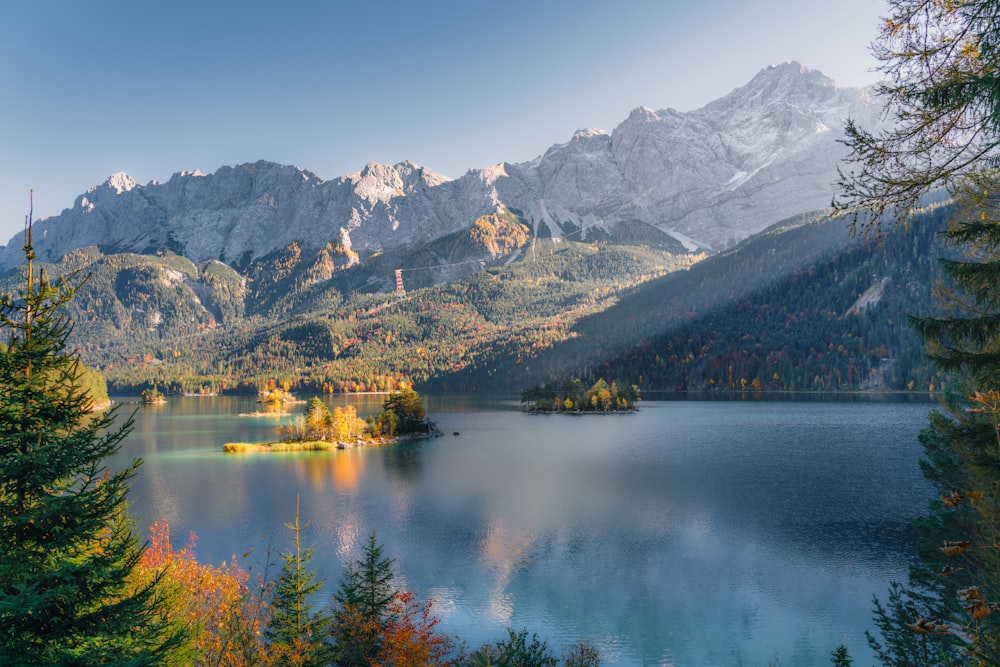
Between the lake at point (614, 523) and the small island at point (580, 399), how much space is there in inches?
2084

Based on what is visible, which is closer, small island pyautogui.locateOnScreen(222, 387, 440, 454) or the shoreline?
the shoreline

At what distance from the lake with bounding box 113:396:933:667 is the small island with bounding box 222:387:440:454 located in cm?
611

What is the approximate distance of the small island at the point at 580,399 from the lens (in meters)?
175

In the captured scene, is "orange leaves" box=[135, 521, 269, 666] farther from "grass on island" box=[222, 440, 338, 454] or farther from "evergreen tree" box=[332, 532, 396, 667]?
"grass on island" box=[222, 440, 338, 454]

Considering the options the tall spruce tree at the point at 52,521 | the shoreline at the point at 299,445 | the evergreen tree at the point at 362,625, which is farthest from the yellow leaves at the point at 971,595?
the shoreline at the point at 299,445

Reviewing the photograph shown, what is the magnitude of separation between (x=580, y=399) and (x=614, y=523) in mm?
121616

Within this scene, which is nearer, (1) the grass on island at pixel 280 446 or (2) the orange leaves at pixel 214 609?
(2) the orange leaves at pixel 214 609

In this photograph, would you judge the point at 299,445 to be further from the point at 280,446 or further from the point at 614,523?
the point at 614,523

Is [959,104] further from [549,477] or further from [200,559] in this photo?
[549,477]

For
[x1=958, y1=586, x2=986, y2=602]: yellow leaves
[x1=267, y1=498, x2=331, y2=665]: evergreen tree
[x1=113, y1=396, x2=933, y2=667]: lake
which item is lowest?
[x1=113, y1=396, x2=933, y2=667]: lake

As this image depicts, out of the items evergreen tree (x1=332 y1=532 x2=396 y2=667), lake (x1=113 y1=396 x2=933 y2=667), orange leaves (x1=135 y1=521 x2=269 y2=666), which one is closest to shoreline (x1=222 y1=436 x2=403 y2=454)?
lake (x1=113 y1=396 x2=933 y2=667)

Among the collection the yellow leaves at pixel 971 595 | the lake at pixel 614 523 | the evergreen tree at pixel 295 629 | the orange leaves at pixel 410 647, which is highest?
the yellow leaves at pixel 971 595

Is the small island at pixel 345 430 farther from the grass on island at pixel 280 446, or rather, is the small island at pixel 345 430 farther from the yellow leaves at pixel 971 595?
the yellow leaves at pixel 971 595

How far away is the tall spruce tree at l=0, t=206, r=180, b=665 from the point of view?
37.6ft
